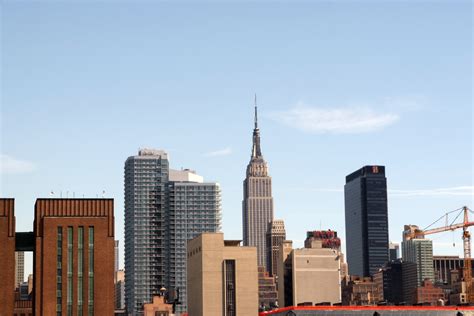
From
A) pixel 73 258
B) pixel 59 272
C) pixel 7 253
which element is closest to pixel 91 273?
pixel 73 258

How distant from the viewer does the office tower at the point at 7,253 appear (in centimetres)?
15912

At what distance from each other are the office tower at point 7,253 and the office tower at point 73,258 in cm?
442

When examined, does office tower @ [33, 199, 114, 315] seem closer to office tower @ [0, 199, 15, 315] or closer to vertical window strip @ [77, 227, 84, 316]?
vertical window strip @ [77, 227, 84, 316]

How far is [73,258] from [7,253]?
36.9ft

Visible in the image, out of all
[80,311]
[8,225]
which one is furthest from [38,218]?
[80,311]

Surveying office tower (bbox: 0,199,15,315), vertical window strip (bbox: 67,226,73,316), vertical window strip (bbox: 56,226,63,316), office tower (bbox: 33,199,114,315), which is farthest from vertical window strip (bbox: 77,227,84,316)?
office tower (bbox: 0,199,15,315)

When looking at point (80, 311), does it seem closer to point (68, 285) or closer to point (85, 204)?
point (68, 285)

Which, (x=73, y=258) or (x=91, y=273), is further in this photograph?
(x=73, y=258)

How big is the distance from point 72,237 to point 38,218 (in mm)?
6352

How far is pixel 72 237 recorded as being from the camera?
158m

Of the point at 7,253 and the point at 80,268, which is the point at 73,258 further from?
the point at 7,253

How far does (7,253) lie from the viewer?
160 meters

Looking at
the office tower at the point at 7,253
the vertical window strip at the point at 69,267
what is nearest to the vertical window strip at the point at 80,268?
the vertical window strip at the point at 69,267

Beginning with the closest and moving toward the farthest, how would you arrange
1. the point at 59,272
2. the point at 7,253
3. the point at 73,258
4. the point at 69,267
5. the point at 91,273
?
1. the point at 59,272
2. the point at 69,267
3. the point at 91,273
4. the point at 73,258
5. the point at 7,253
